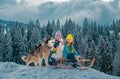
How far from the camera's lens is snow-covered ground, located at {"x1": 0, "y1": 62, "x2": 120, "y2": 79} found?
9.16 metres

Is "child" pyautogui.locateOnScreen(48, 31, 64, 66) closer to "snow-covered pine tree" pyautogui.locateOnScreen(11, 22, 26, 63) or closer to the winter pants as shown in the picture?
the winter pants

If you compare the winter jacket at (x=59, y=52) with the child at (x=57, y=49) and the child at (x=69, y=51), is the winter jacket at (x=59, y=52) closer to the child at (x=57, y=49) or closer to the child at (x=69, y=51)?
the child at (x=57, y=49)

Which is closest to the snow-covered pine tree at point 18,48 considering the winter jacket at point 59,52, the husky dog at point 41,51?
the winter jacket at point 59,52

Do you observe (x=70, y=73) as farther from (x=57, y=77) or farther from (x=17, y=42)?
(x=17, y=42)

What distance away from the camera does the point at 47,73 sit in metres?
9.63

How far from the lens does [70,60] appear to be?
10.8 m

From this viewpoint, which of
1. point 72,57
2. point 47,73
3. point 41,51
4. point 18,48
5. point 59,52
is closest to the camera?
point 47,73

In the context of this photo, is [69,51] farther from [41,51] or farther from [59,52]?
[41,51]

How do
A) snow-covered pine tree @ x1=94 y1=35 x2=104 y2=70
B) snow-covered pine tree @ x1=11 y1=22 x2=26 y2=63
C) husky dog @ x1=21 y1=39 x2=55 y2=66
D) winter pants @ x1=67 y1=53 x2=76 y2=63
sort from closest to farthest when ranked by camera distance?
husky dog @ x1=21 y1=39 x2=55 y2=66
winter pants @ x1=67 y1=53 x2=76 y2=63
snow-covered pine tree @ x1=94 y1=35 x2=104 y2=70
snow-covered pine tree @ x1=11 y1=22 x2=26 y2=63

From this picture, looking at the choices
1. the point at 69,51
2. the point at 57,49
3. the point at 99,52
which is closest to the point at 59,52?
the point at 57,49

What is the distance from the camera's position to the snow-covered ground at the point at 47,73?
9.16m

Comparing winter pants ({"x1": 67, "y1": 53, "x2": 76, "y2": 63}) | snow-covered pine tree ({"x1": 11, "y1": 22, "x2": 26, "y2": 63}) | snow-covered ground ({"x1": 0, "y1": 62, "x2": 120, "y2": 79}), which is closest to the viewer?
snow-covered ground ({"x1": 0, "y1": 62, "x2": 120, "y2": 79})

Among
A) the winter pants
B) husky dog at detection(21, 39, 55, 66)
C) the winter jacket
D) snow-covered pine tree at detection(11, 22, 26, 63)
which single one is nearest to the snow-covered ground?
husky dog at detection(21, 39, 55, 66)

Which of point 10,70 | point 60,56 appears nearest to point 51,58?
point 60,56
